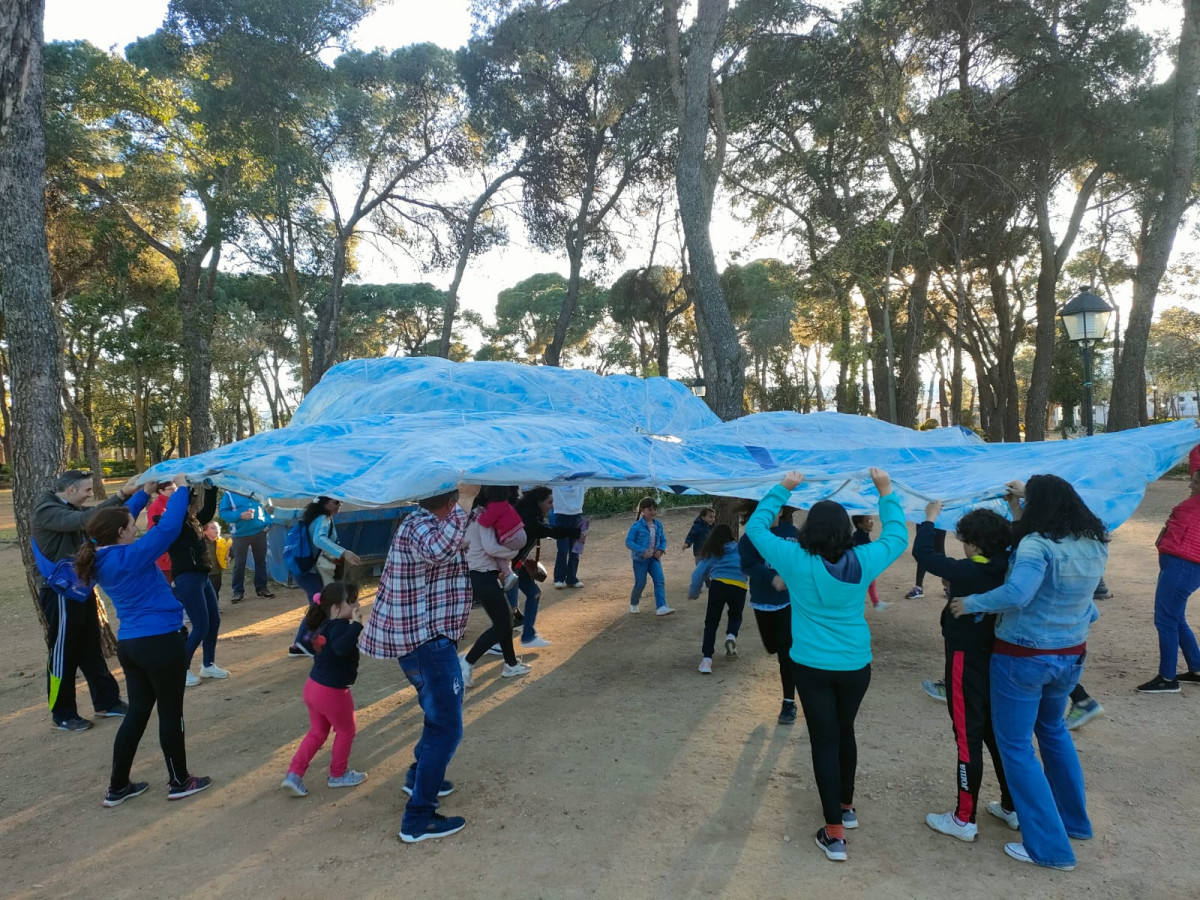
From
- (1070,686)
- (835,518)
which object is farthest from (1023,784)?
(835,518)

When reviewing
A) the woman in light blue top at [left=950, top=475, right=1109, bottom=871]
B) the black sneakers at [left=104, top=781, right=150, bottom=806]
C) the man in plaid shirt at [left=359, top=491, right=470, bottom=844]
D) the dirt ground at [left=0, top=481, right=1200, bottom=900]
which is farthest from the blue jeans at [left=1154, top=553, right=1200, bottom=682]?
the black sneakers at [left=104, top=781, right=150, bottom=806]

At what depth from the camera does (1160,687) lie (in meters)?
4.86

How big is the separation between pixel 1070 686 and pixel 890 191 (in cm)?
1676

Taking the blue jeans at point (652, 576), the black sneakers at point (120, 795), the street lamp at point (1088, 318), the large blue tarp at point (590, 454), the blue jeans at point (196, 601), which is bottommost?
the black sneakers at point (120, 795)

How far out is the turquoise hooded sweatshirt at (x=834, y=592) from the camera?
115 inches

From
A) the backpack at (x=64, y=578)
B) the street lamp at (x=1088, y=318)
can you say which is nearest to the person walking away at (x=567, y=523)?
the backpack at (x=64, y=578)

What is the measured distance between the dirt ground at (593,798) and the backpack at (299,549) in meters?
0.89

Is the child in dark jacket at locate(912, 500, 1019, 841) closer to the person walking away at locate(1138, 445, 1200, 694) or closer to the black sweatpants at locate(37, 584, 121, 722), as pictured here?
the person walking away at locate(1138, 445, 1200, 694)

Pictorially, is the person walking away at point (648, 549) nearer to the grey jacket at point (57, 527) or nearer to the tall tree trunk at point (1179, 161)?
the grey jacket at point (57, 527)

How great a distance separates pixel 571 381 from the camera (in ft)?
21.9

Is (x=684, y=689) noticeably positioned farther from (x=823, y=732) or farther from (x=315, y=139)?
(x=315, y=139)

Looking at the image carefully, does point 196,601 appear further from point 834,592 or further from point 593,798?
point 834,592

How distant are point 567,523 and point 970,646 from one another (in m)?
6.50

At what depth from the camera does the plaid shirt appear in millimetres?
3223
